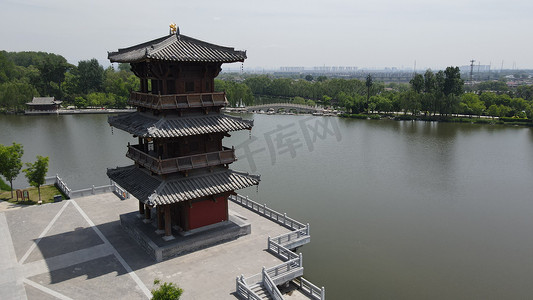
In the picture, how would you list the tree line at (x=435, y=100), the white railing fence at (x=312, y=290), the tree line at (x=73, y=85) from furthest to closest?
the tree line at (x=73, y=85)
the tree line at (x=435, y=100)
the white railing fence at (x=312, y=290)

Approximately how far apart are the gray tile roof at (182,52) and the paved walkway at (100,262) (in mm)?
10825

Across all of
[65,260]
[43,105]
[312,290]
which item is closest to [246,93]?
[43,105]

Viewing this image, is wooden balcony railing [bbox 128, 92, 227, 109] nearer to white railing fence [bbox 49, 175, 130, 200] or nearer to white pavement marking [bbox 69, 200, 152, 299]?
white pavement marking [bbox 69, 200, 152, 299]

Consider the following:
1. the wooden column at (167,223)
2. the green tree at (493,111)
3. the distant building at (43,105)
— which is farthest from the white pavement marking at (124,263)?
the green tree at (493,111)

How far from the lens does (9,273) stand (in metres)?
19.4

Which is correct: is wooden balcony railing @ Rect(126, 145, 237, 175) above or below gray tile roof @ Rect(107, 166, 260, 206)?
above

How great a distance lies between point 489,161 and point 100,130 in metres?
65.0

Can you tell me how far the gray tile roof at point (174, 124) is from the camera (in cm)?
1975

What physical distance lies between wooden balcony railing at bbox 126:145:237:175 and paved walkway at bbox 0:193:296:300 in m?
4.96

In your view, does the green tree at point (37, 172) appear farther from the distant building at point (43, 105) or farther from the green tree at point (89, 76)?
the green tree at point (89, 76)

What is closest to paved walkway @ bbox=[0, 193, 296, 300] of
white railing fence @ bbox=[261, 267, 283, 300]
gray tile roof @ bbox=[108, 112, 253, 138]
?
white railing fence @ bbox=[261, 267, 283, 300]

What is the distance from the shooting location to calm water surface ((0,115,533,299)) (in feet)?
78.7

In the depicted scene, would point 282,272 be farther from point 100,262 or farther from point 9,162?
point 9,162

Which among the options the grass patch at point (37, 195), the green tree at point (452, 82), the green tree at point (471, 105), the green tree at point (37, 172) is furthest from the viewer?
the green tree at point (471, 105)
